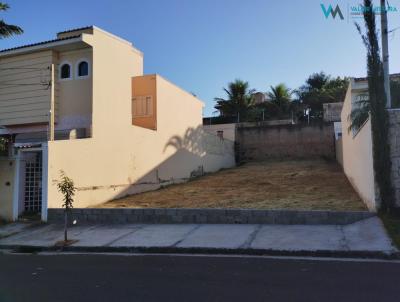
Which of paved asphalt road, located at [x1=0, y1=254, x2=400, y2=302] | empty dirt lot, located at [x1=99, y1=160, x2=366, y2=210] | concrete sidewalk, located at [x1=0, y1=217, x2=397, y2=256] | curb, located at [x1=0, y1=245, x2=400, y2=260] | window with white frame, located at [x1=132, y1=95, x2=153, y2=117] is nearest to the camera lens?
paved asphalt road, located at [x1=0, y1=254, x2=400, y2=302]

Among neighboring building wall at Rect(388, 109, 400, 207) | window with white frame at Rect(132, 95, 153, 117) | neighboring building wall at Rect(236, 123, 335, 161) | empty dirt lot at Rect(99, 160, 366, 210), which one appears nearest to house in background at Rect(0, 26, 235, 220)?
window with white frame at Rect(132, 95, 153, 117)

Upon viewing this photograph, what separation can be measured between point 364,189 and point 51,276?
30.6ft

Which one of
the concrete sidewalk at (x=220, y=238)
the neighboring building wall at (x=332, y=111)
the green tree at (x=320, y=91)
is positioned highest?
the green tree at (x=320, y=91)

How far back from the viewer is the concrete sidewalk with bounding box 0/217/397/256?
9.02 m

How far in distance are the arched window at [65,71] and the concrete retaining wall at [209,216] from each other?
595cm

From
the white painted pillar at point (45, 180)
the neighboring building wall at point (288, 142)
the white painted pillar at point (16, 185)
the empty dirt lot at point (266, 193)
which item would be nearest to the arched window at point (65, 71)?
the white painted pillar at point (16, 185)

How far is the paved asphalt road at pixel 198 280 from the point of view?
583 cm

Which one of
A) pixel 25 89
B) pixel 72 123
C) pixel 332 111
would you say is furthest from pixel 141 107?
pixel 332 111

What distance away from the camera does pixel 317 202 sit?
14023mm

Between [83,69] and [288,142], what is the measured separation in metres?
18.4

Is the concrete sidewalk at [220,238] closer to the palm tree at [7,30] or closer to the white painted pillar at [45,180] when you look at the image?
the white painted pillar at [45,180]

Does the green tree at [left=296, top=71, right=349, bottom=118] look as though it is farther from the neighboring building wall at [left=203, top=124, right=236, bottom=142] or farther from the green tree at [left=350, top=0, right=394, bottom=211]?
the green tree at [left=350, top=0, right=394, bottom=211]

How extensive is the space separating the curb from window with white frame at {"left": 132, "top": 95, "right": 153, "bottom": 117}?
11088 millimetres

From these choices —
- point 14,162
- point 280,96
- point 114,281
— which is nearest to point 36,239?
point 14,162
